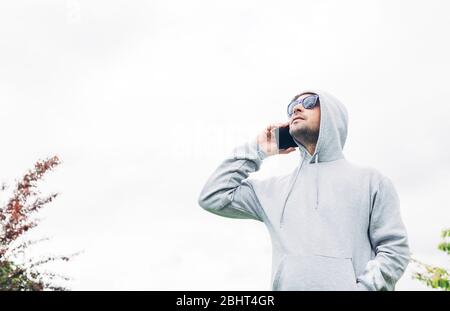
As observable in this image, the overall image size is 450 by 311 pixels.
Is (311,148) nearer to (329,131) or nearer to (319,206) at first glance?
(329,131)

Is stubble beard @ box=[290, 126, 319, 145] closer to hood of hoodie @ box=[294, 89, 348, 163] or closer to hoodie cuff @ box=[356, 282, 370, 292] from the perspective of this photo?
hood of hoodie @ box=[294, 89, 348, 163]

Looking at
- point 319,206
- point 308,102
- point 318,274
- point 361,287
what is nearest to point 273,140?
point 308,102

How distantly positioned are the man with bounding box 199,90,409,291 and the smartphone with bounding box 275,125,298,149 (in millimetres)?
40

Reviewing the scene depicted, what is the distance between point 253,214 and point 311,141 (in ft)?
2.19

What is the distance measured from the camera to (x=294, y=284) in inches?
163

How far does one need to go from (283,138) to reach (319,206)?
632 millimetres

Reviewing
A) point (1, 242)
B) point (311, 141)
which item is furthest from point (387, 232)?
point (1, 242)

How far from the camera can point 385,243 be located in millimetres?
4262

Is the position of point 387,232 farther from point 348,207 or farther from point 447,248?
point 447,248

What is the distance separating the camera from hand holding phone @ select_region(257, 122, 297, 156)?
15.4ft

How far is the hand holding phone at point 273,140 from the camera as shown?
470 cm

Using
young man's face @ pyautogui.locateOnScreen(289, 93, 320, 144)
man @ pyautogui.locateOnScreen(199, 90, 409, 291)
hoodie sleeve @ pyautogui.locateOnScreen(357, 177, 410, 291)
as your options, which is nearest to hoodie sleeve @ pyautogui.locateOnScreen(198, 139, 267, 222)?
man @ pyautogui.locateOnScreen(199, 90, 409, 291)

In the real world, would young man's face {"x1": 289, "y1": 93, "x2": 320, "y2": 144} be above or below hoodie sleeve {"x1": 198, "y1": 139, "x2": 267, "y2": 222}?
above
